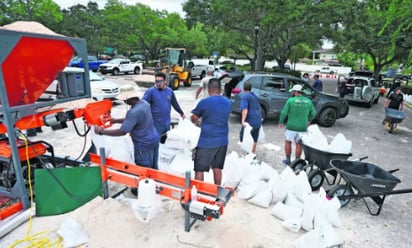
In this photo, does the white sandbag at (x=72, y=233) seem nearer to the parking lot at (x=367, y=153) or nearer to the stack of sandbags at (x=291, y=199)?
the parking lot at (x=367, y=153)

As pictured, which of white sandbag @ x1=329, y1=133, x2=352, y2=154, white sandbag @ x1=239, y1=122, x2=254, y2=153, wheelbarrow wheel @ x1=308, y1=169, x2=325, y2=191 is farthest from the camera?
white sandbag @ x1=239, y1=122, x2=254, y2=153

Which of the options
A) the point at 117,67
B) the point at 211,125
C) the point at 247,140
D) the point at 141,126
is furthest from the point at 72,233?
the point at 117,67

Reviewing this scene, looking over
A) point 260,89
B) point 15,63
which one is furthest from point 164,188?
point 260,89

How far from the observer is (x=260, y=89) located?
26.8 feet

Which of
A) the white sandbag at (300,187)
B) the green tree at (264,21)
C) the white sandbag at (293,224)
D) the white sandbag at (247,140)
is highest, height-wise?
the green tree at (264,21)

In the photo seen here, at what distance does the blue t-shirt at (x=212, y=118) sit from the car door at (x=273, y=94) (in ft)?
16.1

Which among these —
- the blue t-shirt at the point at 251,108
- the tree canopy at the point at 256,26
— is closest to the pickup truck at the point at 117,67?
the tree canopy at the point at 256,26

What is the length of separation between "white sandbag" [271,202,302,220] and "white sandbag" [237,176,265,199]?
0.40m

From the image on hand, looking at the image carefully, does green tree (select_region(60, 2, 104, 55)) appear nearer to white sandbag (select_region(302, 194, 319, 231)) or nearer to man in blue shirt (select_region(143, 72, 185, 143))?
man in blue shirt (select_region(143, 72, 185, 143))

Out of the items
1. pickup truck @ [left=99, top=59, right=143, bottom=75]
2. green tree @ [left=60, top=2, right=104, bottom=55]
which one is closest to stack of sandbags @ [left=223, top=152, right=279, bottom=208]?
pickup truck @ [left=99, top=59, right=143, bottom=75]

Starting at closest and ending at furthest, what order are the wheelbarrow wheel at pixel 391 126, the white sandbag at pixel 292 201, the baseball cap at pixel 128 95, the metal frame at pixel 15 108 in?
the metal frame at pixel 15 108 → the baseball cap at pixel 128 95 → the white sandbag at pixel 292 201 → the wheelbarrow wheel at pixel 391 126

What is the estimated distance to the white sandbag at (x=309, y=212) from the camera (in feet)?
10.5

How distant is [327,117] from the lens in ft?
28.6

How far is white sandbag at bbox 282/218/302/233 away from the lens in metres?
3.21
